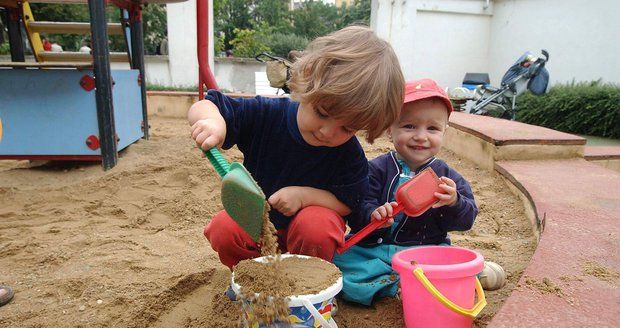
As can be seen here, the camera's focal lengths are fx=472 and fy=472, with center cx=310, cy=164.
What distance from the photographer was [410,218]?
59.4 inches

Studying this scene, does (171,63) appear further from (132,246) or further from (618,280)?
(618,280)

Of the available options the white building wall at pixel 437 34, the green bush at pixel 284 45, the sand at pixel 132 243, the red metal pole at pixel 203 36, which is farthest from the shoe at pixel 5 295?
the green bush at pixel 284 45

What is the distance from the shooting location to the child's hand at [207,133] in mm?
1077

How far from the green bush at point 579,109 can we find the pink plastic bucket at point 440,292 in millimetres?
5289

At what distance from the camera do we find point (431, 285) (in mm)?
1064

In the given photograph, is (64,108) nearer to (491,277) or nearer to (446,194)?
(446,194)

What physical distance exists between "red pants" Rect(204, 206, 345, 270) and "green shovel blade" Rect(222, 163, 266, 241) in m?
0.25

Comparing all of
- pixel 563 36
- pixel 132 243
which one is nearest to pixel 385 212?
pixel 132 243

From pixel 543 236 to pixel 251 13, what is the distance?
72.8ft

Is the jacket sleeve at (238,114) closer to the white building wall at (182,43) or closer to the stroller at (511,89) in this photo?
the stroller at (511,89)

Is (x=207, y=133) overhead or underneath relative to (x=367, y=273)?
overhead

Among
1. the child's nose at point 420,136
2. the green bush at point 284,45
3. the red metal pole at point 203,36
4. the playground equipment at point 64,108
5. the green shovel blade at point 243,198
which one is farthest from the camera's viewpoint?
the green bush at point 284,45

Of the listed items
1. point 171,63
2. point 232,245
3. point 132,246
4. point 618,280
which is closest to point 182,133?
point 132,246

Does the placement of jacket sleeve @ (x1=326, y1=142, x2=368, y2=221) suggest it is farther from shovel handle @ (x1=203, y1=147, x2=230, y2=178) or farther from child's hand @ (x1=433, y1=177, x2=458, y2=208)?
shovel handle @ (x1=203, y1=147, x2=230, y2=178)
